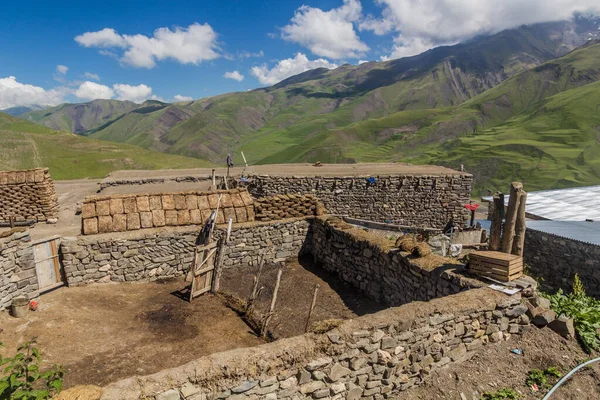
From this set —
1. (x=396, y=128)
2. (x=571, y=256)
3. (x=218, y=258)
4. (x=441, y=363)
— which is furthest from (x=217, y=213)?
(x=396, y=128)

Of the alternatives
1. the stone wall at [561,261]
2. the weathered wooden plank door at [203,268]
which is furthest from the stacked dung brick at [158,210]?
the stone wall at [561,261]

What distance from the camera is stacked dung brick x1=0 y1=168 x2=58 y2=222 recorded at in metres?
15.8

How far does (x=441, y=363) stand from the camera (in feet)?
22.3

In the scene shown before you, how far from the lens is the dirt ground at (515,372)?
6.35 m

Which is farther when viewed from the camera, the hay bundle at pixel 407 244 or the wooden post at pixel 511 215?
the hay bundle at pixel 407 244

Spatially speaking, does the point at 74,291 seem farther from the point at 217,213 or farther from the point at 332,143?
the point at 332,143

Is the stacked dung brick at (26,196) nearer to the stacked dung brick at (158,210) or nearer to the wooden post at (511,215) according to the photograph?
the stacked dung brick at (158,210)

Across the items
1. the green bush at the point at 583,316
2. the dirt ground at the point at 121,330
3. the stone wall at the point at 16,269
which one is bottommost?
the dirt ground at the point at 121,330

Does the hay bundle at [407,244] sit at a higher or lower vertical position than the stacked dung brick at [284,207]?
lower

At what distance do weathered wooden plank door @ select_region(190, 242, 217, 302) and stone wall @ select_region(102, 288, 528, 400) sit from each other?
6280 mm

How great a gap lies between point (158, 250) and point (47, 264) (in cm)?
322

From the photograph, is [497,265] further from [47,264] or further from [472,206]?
[472,206]

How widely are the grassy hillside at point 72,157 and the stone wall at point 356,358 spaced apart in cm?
7355

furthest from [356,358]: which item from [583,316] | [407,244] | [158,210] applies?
[158,210]
